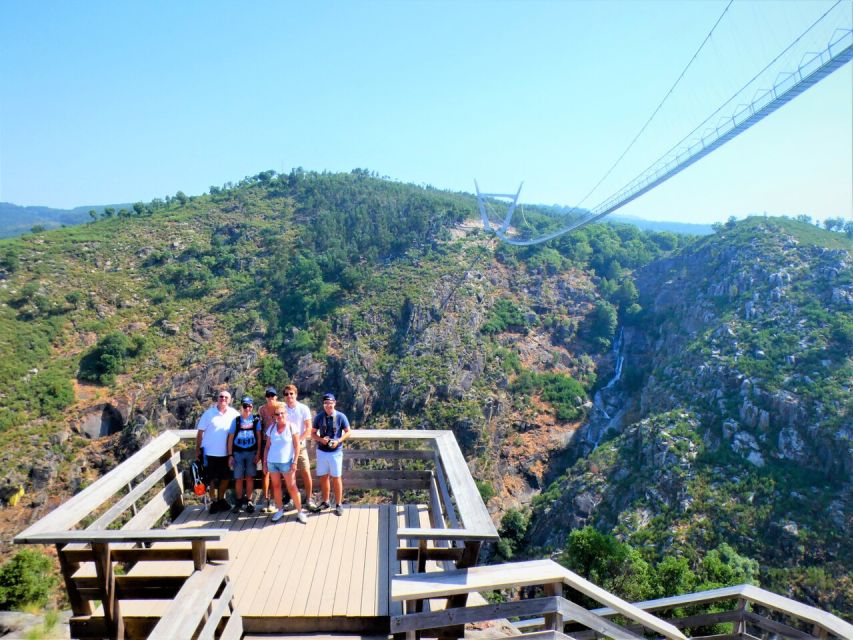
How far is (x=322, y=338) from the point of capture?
2991 centimetres

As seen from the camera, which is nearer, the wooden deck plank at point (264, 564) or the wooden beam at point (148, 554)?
the wooden beam at point (148, 554)

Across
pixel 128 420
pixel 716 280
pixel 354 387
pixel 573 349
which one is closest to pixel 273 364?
pixel 354 387

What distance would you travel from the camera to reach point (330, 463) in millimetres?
4277

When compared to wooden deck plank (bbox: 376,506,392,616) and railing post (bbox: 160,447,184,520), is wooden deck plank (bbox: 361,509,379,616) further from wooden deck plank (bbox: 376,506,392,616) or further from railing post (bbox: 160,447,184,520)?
railing post (bbox: 160,447,184,520)

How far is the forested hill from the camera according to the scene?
19.1 m

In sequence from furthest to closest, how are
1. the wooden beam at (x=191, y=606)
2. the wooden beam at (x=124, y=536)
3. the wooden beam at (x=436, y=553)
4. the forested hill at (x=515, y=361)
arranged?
the forested hill at (x=515, y=361) < the wooden beam at (x=436, y=553) < the wooden beam at (x=124, y=536) < the wooden beam at (x=191, y=606)

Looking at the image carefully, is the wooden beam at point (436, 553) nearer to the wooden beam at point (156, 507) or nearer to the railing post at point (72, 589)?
the wooden beam at point (156, 507)

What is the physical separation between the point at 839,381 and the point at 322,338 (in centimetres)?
2466

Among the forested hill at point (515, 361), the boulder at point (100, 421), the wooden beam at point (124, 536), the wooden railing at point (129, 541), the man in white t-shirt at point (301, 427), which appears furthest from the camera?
the boulder at point (100, 421)

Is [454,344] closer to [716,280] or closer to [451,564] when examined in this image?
[716,280]

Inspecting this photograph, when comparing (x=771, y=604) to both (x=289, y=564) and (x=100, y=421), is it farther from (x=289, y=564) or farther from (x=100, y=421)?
(x=100, y=421)

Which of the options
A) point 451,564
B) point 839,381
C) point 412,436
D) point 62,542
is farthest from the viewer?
point 839,381

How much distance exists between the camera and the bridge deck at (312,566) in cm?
303

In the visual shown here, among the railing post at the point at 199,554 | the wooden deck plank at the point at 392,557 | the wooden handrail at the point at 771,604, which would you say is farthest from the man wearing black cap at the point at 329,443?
the wooden handrail at the point at 771,604
